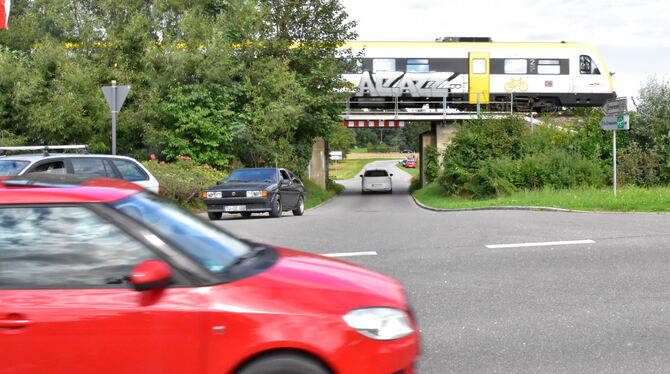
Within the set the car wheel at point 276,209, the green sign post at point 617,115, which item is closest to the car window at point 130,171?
the car wheel at point 276,209

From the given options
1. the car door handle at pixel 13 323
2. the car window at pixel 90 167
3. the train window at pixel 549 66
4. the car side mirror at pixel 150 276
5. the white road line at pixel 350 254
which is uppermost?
the train window at pixel 549 66

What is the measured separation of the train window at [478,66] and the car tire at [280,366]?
112 ft

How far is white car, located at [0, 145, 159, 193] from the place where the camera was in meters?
12.4

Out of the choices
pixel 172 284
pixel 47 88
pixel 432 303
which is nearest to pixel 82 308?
pixel 172 284

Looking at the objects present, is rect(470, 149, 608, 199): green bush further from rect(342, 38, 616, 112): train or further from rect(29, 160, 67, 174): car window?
rect(29, 160, 67, 174): car window

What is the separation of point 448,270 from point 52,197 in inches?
253

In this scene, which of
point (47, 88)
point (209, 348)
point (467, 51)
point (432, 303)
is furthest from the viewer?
point (467, 51)

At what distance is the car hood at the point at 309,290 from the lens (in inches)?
145

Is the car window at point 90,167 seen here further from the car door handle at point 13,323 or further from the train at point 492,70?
the train at point 492,70

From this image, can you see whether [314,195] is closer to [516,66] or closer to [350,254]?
[516,66]

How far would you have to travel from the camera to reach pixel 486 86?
119 ft

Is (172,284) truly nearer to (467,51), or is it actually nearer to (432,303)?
(432,303)

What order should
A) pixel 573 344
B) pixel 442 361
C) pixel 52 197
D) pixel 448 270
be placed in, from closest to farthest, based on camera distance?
1. pixel 52 197
2. pixel 442 361
3. pixel 573 344
4. pixel 448 270

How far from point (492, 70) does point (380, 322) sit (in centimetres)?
3389
